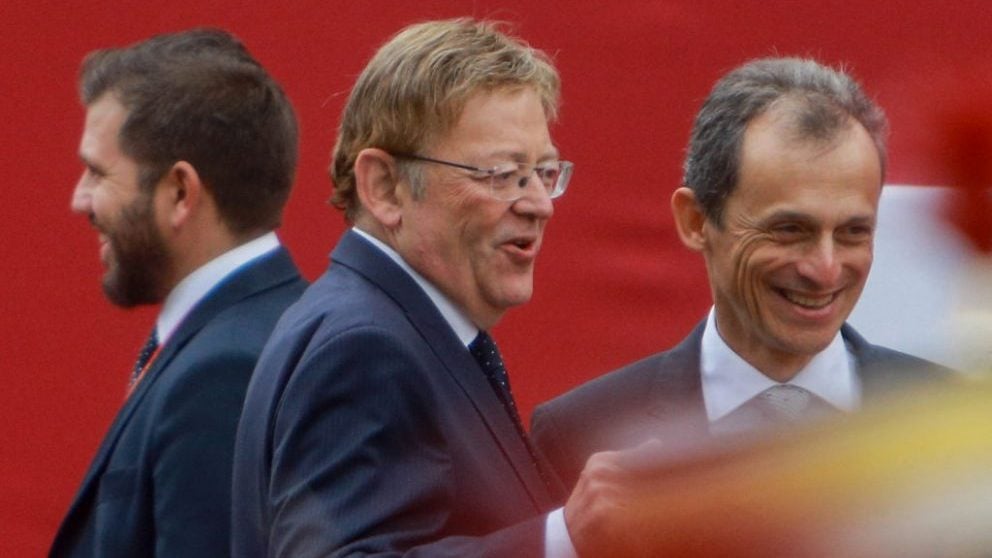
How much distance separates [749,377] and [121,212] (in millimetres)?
826

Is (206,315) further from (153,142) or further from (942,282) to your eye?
(942,282)

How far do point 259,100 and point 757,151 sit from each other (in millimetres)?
723

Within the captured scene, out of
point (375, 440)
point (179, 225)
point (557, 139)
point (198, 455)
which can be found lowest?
point (198, 455)

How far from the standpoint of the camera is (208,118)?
2234 mm

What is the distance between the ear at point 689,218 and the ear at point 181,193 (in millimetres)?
617

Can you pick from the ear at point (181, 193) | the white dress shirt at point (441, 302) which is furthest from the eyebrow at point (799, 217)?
the ear at point (181, 193)

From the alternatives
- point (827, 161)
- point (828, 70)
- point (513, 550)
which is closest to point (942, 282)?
point (513, 550)

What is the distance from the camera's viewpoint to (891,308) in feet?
6.65

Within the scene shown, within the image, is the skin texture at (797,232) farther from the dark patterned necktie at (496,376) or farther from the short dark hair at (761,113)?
the dark patterned necktie at (496,376)

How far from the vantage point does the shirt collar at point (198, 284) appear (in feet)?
7.14

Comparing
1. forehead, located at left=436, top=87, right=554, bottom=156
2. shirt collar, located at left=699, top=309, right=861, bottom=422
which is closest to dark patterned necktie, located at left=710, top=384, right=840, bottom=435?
shirt collar, located at left=699, top=309, right=861, bottom=422

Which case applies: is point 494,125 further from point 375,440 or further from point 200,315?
point 200,315

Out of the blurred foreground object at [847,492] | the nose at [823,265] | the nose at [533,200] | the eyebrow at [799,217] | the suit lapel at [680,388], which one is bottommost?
the suit lapel at [680,388]

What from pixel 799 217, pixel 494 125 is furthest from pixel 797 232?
pixel 494 125
